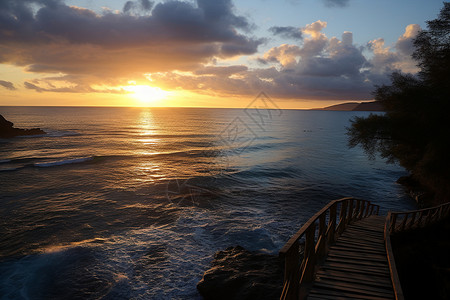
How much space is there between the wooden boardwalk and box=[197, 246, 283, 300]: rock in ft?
10.1

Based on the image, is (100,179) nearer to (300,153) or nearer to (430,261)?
(430,261)

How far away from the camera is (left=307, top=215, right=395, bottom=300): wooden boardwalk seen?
5.48m

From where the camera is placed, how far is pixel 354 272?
251 inches

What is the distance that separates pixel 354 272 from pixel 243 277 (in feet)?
16.1

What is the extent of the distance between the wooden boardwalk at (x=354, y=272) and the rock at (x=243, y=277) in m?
3.07

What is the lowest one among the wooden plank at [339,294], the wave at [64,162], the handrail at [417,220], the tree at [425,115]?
the wave at [64,162]

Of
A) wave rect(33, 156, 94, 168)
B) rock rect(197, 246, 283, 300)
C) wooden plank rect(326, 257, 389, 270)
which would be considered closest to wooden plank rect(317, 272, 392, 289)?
wooden plank rect(326, 257, 389, 270)

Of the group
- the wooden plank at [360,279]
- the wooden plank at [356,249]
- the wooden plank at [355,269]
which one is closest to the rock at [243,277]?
the wooden plank at [356,249]

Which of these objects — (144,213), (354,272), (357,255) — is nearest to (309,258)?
(354,272)

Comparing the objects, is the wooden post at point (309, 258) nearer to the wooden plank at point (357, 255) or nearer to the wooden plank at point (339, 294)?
the wooden plank at point (339, 294)

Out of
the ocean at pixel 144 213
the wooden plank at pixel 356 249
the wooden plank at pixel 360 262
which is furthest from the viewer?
the ocean at pixel 144 213

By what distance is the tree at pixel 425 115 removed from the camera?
19.0 m

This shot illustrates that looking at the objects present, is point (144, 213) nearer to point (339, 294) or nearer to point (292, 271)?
point (339, 294)

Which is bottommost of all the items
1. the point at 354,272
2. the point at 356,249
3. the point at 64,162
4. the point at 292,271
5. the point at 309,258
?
the point at 64,162
